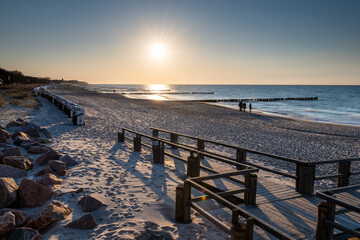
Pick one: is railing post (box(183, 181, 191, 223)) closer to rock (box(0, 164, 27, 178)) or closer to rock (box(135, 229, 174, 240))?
rock (box(135, 229, 174, 240))

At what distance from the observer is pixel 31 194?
5.14 m

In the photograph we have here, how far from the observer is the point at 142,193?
251 inches

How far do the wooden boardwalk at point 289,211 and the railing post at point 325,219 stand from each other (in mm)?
454

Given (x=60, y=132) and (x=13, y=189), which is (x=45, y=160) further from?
(x=60, y=132)

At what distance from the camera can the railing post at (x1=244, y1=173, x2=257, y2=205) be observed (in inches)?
213

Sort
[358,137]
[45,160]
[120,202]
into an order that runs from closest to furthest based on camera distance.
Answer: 1. [120,202]
2. [45,160]
3. [358,137]

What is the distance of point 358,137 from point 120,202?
68.8 ft

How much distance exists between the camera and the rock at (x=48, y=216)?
14.0 feet

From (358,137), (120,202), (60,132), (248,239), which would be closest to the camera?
(248,239)

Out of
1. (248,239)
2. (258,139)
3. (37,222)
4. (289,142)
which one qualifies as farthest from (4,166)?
(289,142)

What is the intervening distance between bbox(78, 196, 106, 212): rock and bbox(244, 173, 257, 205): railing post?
3.30 metres

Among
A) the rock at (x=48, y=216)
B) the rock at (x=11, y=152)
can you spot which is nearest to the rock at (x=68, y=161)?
the rock at (x=11, y=152)

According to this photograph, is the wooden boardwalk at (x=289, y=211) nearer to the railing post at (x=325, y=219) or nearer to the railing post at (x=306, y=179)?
the railing post at (x=306, y=179)

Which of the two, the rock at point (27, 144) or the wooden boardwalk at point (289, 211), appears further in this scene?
the rock at point (27, 144)
